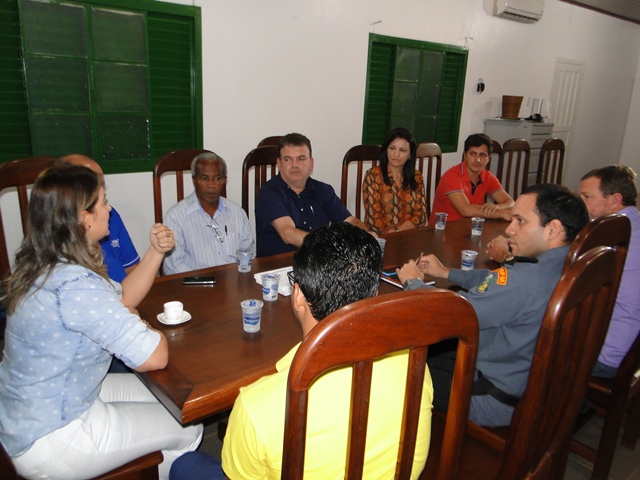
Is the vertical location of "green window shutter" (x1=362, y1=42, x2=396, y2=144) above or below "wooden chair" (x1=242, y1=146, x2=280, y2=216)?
above

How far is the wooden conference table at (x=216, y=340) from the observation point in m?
1.16

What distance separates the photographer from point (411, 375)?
0.76 metres

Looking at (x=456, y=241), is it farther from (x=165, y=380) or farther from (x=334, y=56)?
(x=334, y=56)

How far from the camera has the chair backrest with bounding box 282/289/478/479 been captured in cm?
66

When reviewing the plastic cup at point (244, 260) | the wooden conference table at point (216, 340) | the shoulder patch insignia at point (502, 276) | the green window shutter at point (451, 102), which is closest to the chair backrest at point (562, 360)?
the shoulder patch insignia at point (502, 276)

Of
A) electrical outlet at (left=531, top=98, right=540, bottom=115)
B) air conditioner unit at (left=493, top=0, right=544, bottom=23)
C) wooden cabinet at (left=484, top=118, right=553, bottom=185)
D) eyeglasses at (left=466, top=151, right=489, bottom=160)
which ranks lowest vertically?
eyeglasses at (left=466, top=151, right=489, bottom=160)

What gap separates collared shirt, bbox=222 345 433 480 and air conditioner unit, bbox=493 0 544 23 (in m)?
5.34

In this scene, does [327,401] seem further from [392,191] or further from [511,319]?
[392,191]

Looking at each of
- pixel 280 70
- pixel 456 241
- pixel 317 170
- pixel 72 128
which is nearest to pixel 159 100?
pixel 72 128

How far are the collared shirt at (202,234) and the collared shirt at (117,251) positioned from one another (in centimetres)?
17

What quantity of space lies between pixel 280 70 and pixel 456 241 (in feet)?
6.79

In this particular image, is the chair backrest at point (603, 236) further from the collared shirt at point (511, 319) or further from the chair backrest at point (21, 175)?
the chair backrest at point (21, 175)

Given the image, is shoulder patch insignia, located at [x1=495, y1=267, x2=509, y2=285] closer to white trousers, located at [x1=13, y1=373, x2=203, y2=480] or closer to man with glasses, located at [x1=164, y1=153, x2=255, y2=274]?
white trousers, located at [x1=13, y1=373, x2=203, y2=480]

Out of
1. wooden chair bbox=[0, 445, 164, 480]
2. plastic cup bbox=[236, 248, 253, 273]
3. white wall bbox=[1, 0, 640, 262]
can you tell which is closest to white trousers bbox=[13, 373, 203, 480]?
wooden chair bbox=[0, 445, 164, 480]
